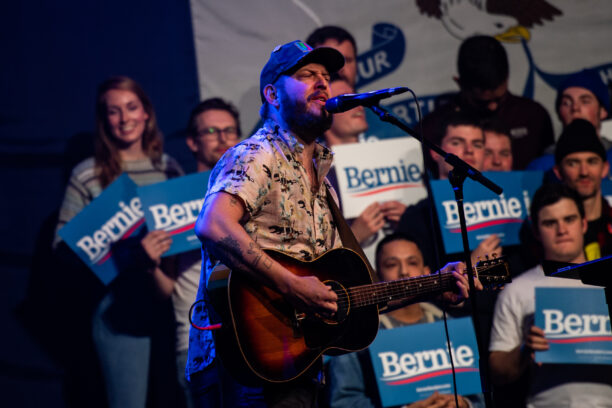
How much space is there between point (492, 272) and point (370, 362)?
6.94 feet

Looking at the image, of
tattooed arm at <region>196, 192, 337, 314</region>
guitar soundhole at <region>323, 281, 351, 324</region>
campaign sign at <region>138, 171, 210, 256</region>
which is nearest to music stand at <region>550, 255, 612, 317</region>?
guitar soundhole at <region>323, 281, 351, 324</region>

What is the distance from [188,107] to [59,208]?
128 centimetres

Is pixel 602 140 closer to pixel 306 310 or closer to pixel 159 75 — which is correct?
pixel 159 75

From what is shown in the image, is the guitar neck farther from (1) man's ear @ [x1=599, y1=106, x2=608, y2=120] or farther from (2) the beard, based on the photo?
(1) man's ear @ [x1=599, y1=106, x2=608, y2=120]

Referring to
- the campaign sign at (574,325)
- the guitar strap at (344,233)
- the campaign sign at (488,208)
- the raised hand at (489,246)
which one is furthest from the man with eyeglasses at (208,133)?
the campaign sign at (574,325)

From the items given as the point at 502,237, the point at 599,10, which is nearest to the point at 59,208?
the point at 502,237

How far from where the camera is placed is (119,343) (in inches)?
198

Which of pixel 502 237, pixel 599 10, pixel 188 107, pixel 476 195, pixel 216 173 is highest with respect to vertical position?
pixel 599 10

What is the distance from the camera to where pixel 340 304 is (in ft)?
9.00

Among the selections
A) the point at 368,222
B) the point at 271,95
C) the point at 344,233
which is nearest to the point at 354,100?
the point at 271,95

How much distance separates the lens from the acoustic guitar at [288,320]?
2482 mm

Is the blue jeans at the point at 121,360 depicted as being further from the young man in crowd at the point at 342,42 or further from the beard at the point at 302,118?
the beard at the point at 302,118

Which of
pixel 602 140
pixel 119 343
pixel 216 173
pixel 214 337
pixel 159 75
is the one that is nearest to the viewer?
pixel 214 337

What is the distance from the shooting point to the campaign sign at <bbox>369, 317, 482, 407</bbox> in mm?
4836
